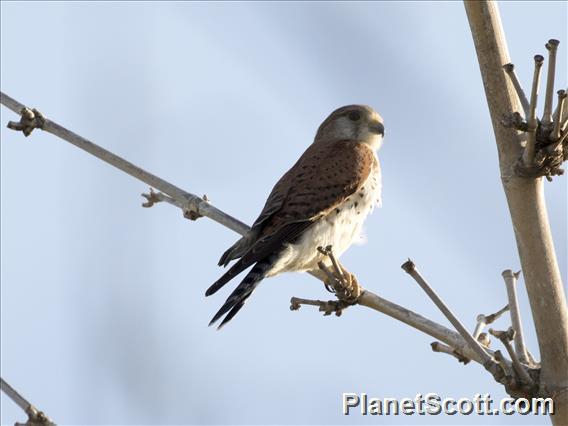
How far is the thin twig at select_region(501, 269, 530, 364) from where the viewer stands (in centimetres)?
239

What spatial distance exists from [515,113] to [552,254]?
387 mm

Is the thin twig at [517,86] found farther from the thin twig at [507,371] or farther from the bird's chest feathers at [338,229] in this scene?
the bird's chest feathers at [338,229]

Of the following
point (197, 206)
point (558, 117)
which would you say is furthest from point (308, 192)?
point (558, 117)

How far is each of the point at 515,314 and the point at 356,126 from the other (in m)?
2.77

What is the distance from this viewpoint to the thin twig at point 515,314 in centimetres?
239

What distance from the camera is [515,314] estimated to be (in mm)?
2441

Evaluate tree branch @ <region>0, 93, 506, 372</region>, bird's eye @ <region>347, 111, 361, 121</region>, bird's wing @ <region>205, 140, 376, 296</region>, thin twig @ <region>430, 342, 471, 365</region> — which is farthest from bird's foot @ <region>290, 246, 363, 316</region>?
bird's eye @ <region>347, 111, 361, 121</region>

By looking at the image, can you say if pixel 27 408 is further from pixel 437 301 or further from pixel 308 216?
pixel 308 216

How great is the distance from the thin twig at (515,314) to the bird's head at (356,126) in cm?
252

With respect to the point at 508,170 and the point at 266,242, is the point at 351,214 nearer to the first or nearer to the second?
the point at 266,242

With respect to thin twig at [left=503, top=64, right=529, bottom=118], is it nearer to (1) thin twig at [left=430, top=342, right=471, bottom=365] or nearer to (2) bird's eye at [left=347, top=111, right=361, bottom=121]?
A: (1) thin twig at [left=430, top=342, right=471, bottom=365]

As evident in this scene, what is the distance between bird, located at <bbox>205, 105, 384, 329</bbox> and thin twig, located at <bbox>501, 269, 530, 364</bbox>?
1.28 meters

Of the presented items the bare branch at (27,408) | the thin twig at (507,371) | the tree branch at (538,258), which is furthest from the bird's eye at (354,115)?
the bare branch at (27,408)

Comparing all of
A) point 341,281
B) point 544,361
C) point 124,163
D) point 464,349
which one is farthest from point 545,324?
point 124,163
